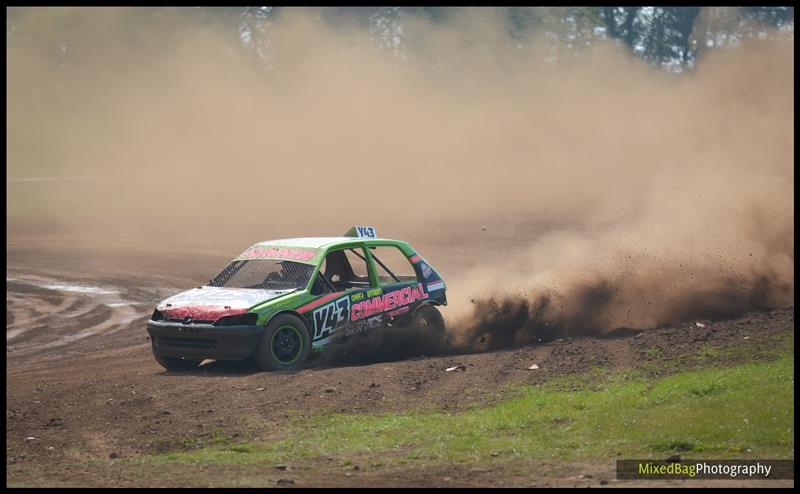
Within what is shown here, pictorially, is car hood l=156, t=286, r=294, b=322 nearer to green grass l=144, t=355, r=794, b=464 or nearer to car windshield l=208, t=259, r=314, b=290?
car windshield l=208, t=259, r=314, b=290

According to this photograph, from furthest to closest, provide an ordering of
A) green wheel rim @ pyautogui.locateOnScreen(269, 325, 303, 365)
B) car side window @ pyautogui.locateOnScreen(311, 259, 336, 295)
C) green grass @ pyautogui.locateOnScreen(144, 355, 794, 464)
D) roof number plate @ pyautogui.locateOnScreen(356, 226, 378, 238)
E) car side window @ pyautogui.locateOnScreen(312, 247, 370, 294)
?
1. roof number plate @ pyautogui.locateOnScreen(356, 226, 378, 238)
2. car side window @ pyautogui.locateOnScreen(312, 247, 370, 294)
3. car side window @ pyautogui.locateOnScreen(311, 259, 336, 295)
4. green wheel rim @ pyautogui.locateOnScreen(269, 325, 303, 365)
5. green grass @ pyautogui.locateOnScreen(144, 355, 794, 464)

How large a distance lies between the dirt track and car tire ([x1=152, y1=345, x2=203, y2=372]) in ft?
0.72

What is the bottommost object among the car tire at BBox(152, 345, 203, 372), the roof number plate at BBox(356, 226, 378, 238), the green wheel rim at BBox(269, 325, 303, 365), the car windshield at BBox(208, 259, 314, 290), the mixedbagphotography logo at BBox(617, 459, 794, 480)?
the mixedbagphotography logo at BBox(617, 459, 794, 480)

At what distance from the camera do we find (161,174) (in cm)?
4834

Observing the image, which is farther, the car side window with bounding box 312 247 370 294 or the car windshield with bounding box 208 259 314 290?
the car side window with bounding box 312 247 370 294

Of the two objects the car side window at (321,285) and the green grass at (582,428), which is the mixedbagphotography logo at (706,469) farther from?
the car side window at (321,285)

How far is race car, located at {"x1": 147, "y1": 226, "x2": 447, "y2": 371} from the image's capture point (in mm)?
12172

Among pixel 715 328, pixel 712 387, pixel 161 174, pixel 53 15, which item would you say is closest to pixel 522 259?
pixel 715 328

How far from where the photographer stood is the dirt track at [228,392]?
7887mm

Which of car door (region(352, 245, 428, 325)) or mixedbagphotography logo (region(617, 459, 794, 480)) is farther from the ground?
car door (region(352, 245, 428, 325))

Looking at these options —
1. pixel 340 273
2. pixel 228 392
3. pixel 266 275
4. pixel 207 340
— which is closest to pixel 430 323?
pixel 340 273

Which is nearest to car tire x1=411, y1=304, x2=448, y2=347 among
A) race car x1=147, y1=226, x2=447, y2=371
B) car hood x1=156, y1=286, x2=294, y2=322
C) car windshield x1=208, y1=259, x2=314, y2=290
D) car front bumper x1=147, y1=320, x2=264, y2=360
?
race car x1=147, y1=226, x2=447, y2=371

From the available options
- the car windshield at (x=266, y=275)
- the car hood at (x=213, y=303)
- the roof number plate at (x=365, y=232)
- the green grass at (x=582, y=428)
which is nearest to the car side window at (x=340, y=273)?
the roof number plate at (x=365, y=232)

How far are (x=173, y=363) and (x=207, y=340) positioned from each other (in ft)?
2.91
